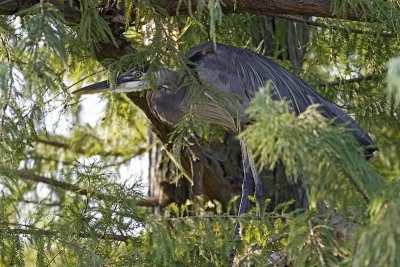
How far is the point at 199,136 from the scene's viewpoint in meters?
3.33

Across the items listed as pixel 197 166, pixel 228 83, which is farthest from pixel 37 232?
pixel 197 166

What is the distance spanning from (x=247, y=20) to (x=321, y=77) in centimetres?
51

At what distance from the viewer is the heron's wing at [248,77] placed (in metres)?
3.46

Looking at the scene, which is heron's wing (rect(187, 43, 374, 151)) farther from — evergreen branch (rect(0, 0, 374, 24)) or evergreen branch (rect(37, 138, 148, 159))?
evergreen branch (rect(37, 138, 148, 159))

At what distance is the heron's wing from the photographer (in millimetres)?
3455

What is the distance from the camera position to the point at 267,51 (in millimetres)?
4617

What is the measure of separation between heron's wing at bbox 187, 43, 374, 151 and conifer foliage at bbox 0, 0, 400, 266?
0.44ft

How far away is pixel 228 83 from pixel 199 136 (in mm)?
285

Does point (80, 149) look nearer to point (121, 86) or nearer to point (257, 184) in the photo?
point (257, 184)

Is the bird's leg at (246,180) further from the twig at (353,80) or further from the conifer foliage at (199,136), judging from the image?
the twig at (353,80)

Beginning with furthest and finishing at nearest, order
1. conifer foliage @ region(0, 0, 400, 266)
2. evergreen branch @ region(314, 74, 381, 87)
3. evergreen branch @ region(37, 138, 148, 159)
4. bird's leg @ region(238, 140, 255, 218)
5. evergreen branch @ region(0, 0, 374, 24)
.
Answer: evergreen branch @ region(37, 138, 148, 159) → bird's leg @ region(238, 140, 255, 218) → evergreen branch @ region(314, 74, 381, 87) → evergreen branch @ region(0, 0, 374, 24) → conifer foliage @ region(0, 0, 400, 266)

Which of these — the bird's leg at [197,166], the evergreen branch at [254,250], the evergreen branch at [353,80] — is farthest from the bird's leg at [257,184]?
the evergreen branch at [254,250]

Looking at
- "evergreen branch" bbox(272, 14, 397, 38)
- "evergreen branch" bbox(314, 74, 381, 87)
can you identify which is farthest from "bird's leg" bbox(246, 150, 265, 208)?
"evergreen branch" bbox(272, 14, 397, 38)

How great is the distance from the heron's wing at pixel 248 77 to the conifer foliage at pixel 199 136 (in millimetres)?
135
